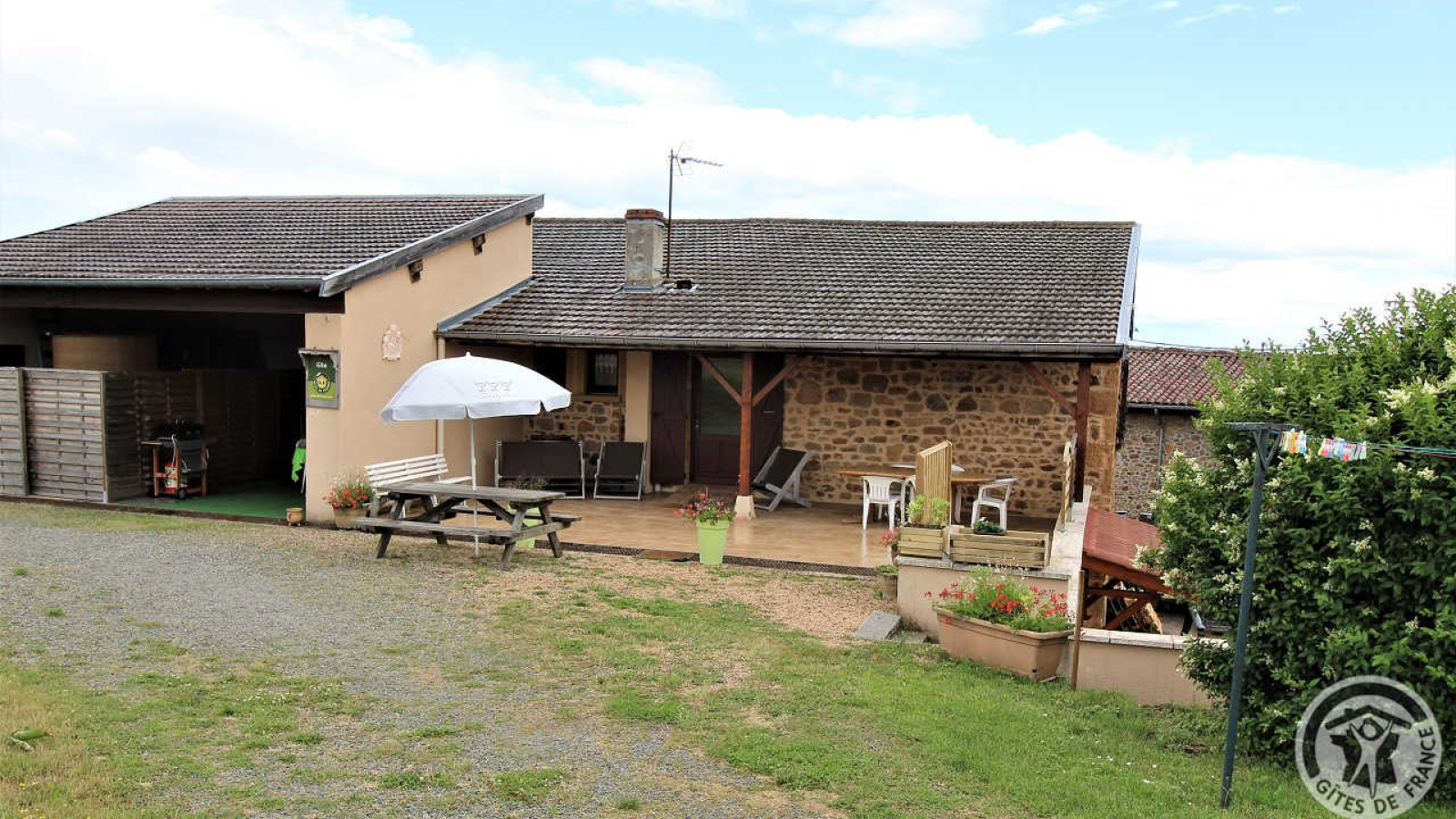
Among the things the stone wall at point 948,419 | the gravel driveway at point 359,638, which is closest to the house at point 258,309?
the gravel driveway at point 359,638

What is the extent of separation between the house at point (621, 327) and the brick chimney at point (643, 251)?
3 centimetres

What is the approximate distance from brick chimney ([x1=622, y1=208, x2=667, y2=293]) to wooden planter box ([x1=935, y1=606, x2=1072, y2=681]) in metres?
8.11

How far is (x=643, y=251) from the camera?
46.4 feet

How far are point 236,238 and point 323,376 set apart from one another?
143 inches

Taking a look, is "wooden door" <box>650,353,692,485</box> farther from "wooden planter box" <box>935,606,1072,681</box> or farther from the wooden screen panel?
"wooden planter box" <box>935,606,1072,681</box>

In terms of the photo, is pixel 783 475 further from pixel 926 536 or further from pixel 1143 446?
pixel 1143 446

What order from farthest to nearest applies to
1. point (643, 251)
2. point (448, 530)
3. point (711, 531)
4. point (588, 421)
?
point (588, 421), point (643, 251), point (711, 531), point (448, 530)

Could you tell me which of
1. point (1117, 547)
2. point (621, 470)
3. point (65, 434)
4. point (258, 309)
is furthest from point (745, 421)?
point (65, 434)

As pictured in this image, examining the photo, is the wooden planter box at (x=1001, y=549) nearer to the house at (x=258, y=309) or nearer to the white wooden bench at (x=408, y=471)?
the white wooden bench at (x=408, y=471)

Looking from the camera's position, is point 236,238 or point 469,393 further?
point 236,238

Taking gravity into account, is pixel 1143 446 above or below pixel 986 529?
below

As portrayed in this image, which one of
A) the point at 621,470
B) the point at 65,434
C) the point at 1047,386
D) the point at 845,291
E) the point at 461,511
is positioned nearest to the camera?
the point at 461,511

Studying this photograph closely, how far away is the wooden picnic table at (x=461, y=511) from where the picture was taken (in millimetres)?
9156

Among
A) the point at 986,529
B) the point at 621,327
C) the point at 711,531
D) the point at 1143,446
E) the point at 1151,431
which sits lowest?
the point at 1143,446
